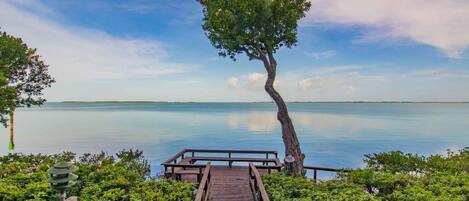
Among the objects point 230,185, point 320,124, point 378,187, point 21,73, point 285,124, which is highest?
point 21,73

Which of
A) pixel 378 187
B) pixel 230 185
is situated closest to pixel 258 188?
pixel 230 185

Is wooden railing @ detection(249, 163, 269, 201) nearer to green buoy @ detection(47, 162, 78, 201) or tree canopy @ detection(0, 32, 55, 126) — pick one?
green buoy @ detection(47, 162, 78, 201)

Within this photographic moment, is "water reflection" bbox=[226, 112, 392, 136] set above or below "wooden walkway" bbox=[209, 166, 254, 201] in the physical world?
below

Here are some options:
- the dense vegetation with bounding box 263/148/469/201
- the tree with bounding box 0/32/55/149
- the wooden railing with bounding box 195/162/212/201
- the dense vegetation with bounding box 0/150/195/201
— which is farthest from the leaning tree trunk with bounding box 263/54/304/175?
the tree with bounding box 0/32/55/149

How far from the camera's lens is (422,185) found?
7574mm

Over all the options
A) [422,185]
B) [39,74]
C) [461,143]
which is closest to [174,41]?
[39,74]

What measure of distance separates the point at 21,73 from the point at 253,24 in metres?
21.3

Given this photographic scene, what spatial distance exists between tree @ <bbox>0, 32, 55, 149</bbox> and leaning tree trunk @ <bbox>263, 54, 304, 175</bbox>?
51.4ft

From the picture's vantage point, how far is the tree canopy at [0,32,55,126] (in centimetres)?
2048

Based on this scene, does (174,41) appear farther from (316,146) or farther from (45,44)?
(316,146)

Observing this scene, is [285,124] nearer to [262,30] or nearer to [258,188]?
[262,30]

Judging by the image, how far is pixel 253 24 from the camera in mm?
12234

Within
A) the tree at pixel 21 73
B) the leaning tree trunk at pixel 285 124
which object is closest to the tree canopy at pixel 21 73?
the tree at pixel 21 73

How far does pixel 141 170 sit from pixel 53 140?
107 ft
